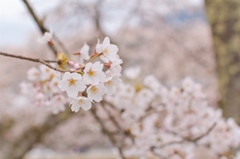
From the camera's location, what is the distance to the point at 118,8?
5.91 meters

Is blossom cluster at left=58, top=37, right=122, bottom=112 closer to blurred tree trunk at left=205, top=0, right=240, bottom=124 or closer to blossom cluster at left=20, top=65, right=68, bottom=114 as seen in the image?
blossom cluster at left=20, top=65, right=68, bottom=114

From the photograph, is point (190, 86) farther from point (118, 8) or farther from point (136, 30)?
point (136, 30)

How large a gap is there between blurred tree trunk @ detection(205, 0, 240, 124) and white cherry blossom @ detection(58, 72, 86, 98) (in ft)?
4.31

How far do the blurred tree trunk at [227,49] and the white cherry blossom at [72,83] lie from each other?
131 centimetres

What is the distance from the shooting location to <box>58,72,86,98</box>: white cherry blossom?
0.56 m

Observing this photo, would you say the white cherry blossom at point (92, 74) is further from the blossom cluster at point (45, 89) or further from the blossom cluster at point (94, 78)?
the blossom cluster at point (45, 89)

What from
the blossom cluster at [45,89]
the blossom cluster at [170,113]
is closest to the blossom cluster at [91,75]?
the blossom cluster at [45,89]

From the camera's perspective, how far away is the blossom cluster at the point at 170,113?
133cm

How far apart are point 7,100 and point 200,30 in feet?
17.6

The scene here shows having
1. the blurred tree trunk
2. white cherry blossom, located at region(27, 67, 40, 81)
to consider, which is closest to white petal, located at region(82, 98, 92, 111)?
white cherry blossom, located at region(27, 67, 40, 81)

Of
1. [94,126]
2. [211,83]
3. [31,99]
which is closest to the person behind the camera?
[31,99]

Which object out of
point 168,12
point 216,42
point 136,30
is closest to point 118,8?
point 168,12

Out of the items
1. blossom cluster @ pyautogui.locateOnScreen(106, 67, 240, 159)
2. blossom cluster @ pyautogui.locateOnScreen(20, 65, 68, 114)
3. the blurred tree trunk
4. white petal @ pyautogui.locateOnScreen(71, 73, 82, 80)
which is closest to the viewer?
white petal @ pyautogui.locateOnScreen(71, 73, 82, 80)

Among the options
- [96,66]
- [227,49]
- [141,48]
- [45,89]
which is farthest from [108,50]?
[141,48]
